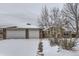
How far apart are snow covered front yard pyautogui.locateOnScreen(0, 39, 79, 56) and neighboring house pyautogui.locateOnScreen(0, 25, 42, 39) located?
63mm

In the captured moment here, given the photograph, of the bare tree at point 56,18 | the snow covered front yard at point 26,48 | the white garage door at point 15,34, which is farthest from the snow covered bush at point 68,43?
the white garage door at point 15,34

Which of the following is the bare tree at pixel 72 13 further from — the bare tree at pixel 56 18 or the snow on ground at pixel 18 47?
the snow on ground at pixel 18 47

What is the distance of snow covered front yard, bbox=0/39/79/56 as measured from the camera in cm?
196

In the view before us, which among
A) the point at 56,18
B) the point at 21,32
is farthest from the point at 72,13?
the point at 21,32

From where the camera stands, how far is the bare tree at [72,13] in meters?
1.95

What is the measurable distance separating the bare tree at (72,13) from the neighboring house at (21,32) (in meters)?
0.49

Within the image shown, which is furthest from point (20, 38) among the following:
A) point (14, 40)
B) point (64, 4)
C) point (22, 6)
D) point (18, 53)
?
point (64, 4)

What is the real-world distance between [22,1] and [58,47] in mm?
915

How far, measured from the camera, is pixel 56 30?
2002mm

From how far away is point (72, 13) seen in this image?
6.44 ft

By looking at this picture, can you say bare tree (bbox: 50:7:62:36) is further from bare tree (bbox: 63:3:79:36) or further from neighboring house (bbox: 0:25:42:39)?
neighboring house (bbox: 0:25:42:39)

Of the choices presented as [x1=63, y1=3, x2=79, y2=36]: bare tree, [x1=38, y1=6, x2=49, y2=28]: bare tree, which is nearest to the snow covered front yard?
[x1=38, y1=6, x2=49, y2=28]: bare tree

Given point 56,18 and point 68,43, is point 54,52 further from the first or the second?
point 56,18

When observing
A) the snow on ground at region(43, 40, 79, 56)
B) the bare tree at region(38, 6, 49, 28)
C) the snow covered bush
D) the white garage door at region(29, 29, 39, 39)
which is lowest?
the snow on ground at region(43, 40, 79, 56)
